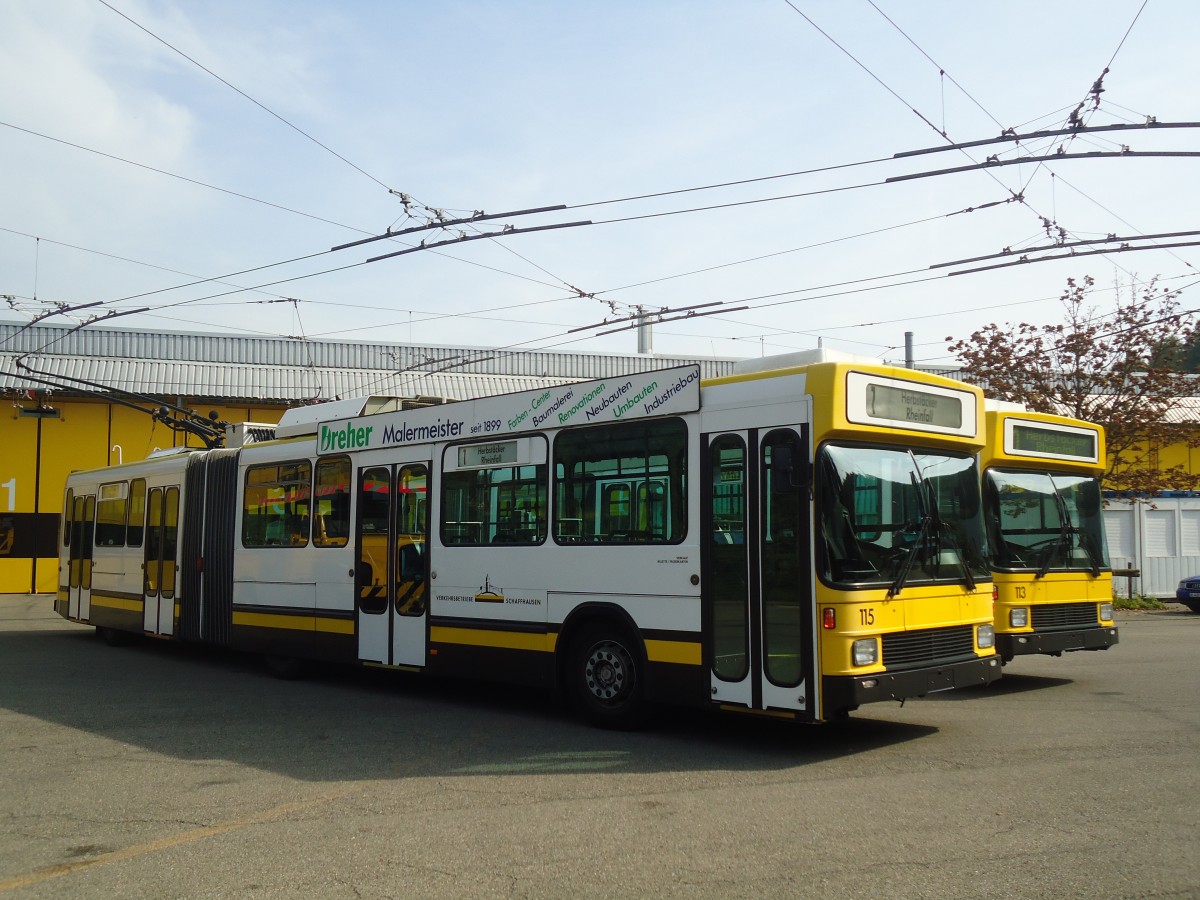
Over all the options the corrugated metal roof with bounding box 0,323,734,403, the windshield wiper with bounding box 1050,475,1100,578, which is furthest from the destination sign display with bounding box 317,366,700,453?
the corrugated metal roof with bounding box 0,323,734,403

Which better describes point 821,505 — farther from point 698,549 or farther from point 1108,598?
point 1108,598

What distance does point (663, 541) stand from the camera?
29.9ft

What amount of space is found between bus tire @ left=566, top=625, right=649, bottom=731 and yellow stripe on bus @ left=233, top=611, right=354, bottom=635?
3.64 m

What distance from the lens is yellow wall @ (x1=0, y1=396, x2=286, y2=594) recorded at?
32.2 m

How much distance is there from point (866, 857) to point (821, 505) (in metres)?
2.98

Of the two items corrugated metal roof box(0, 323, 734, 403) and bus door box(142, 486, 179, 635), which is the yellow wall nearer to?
corrugated metal roof box(0, 323, 734, 403)

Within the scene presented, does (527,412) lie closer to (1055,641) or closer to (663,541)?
(663,541)

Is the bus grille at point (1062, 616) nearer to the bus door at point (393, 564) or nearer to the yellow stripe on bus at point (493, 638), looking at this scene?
the yellow stripe on bus at point (493, 638)

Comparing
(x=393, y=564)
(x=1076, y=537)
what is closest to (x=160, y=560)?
(x=393, y=564)

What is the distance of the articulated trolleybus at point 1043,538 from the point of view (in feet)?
37.7

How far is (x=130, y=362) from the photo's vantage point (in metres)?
33.8

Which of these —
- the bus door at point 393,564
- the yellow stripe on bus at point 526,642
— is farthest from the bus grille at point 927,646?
the bus door at point 393,564

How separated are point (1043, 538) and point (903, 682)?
15.0 ft

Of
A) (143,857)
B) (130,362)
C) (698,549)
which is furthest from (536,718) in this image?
(130,362)
